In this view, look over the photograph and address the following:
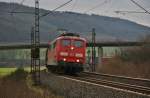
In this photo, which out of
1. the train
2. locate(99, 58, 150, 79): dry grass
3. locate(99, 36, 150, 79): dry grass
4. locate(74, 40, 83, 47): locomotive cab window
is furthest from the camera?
locate(99, 36, 150, 79): dry grass

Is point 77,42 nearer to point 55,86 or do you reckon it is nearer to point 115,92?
point 55,86

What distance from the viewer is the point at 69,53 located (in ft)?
126

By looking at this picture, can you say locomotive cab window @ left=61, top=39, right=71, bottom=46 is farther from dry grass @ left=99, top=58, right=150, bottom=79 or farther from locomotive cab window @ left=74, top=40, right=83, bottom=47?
dry grass @ left=99, top=58, right=150, bottom=79

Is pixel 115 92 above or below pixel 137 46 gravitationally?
below

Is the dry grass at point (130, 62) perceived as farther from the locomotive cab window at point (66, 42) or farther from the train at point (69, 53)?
the locomotive cab window at point (66, 42)

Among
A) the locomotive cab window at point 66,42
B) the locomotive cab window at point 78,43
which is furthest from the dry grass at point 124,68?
the locomotive cab window at point 66,42

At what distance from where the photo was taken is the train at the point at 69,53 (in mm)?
37969

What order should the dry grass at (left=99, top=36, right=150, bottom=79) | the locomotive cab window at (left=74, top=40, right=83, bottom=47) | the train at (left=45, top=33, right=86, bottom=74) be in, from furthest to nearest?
the dry grass at (left=99, top=36, right=150, bottom=79) → the locomotive cab window at (left=74, top=40, right=83, bottom=47) → the train at (left=45, top=33, right=86, bottom=74)

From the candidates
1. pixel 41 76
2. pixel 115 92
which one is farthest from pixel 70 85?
pixel 41 76

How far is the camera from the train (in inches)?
1495

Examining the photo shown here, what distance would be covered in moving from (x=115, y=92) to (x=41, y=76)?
23722mm

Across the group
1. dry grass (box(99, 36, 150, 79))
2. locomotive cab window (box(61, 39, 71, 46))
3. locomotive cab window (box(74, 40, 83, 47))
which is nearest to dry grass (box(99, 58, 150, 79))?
dry grass (box(99, 36, 150, 79))

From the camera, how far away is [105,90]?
19.2 meters

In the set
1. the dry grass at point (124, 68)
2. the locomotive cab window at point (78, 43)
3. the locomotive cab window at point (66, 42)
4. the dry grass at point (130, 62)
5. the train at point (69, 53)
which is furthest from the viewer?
the dry grass at point (130, 62)
